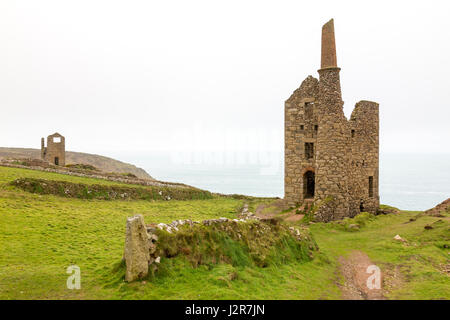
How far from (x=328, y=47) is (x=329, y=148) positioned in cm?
888

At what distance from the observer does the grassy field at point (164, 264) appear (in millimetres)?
10180

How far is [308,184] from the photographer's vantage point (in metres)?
32.0

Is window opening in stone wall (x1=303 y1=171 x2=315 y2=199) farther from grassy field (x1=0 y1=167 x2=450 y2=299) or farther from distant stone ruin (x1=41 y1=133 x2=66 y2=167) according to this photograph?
distant stone ruin (x1=41 y1=133 x2=66 y2=167)

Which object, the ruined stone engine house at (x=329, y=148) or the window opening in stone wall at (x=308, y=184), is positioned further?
the window opening in stone wall at (x=308, y=184)

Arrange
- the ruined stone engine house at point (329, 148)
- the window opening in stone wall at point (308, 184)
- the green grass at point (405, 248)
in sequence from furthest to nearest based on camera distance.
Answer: the window opening in stone wall at point (308, 184) → the ruined stone engine house at point (329, 148) → the green grass at point (405, 248)

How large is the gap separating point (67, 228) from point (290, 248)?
11951mm

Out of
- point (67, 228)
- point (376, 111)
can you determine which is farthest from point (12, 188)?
point (376, 111)

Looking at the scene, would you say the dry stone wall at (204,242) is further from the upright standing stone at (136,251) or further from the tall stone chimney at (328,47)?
the tall stone chimney at (328,47)

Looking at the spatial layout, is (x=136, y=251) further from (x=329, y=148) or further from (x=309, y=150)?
(x=309, y=150)

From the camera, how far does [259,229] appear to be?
1592cm

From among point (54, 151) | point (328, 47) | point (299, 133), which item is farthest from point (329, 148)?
point (54, 151)

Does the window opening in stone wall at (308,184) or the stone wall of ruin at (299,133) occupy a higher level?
the stone wall of ruin at (299,133)

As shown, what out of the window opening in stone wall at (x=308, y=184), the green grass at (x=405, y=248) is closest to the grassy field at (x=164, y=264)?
the green grass at (x=405, y=248)
